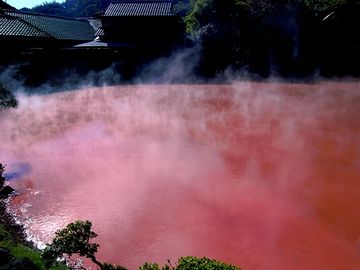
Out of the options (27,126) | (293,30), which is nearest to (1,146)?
(27,126)

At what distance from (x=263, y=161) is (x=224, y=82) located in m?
13.9

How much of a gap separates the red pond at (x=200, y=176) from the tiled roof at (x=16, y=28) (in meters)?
8.06

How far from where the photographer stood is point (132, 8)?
33.0 m

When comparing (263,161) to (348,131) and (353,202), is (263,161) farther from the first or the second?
(348,131)

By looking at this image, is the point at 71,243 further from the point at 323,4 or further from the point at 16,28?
the point at 323,4

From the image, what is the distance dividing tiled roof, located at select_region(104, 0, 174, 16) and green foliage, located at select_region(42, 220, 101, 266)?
2783 centimetres

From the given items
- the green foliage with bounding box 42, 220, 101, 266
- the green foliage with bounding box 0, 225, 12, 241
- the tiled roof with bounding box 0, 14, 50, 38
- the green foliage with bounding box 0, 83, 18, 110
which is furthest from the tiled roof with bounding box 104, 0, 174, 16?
the green foliage with bounding box 42, 220, 101, 266

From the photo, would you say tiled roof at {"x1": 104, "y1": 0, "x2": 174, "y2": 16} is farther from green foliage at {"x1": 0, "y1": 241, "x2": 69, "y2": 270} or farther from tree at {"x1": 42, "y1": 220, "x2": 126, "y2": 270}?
tree at {"x1": 42, "y1": 220, "x2": 126, "y2": 270}

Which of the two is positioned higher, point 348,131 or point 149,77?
point 149,77

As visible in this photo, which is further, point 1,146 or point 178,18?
point 178,18

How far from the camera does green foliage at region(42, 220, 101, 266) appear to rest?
6918 mm

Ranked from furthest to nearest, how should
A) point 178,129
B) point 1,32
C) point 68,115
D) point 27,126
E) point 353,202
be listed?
point 1,32
point 68,115
point 27,126
point 178,129
point 353,202

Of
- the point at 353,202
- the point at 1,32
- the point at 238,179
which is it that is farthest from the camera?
the point at 1,32

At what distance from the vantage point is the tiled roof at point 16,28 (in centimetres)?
2534
